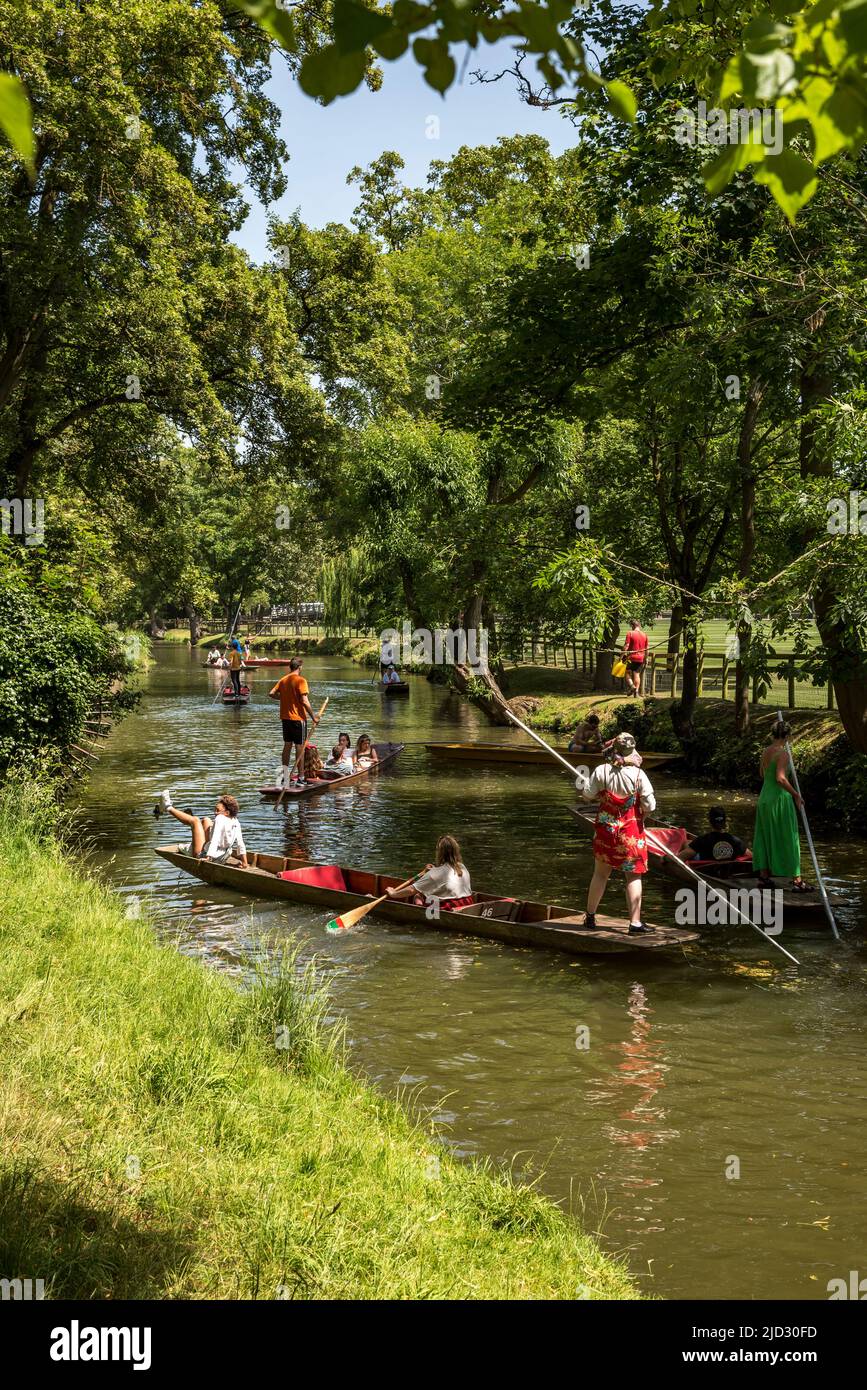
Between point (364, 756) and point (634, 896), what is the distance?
14.6 metres

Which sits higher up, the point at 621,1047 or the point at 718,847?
the point at 718,847

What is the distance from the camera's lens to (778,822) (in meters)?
13.8

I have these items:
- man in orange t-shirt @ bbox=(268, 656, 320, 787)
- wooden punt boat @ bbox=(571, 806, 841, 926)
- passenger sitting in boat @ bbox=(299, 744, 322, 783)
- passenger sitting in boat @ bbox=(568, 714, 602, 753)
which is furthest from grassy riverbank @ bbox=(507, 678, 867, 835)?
man in orange t-shirt @ bbox=(268, 656, 320, 787)

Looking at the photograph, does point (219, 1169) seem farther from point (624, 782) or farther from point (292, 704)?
point (292, 704)

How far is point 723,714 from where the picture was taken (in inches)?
1162

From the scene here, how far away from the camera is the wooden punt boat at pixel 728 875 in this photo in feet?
44.9

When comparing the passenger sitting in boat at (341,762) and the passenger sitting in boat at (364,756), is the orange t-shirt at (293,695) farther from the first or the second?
the passenger sitting in boat at (364,756)

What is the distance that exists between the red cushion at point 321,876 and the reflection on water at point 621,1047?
48 centimetres

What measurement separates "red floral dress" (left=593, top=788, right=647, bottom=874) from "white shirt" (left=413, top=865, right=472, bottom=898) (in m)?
2.04

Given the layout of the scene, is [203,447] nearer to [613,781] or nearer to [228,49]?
[228,49]

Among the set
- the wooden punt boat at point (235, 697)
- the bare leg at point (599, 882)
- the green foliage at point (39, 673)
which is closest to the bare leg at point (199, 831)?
the green foliage at point (39, 673)

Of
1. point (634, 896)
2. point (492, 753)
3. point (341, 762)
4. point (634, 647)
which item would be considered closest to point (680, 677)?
point (492, 753)
